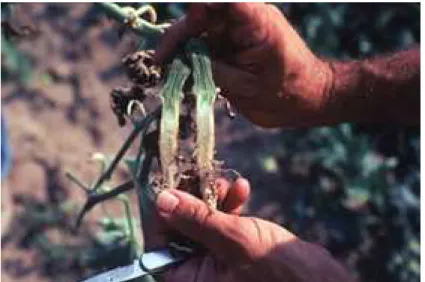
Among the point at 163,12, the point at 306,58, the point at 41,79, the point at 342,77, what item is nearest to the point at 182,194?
the point at 306,58

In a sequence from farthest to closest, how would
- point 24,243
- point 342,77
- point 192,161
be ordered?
point 24,243
point 342,77
point 192,161

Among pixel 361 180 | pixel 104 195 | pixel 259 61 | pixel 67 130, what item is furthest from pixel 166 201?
pixel 67 130

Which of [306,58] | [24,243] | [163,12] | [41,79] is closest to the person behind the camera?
[306,58]

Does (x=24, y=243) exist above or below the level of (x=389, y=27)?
below

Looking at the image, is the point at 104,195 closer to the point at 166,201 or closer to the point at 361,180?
the point at 166,201

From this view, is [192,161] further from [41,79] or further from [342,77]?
[41,79]

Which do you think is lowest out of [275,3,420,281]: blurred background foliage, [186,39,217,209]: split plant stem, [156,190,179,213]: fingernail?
[275,3,420,281]: blurred background foliage

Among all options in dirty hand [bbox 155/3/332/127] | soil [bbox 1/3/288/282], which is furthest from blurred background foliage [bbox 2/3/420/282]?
dirty hand [bbox 155/3/332/127]

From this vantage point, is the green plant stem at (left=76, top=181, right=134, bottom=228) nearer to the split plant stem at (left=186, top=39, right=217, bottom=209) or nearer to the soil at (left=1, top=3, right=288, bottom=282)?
the split plant stem at (left=186, top=39, right=217, bottom=209)
